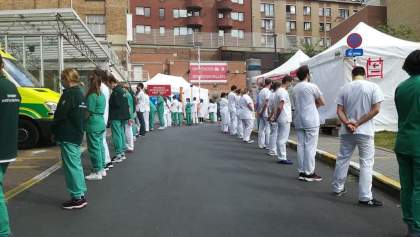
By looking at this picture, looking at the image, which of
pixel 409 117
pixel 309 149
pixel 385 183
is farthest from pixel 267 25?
pixel 409 117

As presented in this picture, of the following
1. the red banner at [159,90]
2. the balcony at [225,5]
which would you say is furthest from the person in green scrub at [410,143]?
the balcony at [225,5]

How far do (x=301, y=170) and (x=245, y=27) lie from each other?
6869 cm

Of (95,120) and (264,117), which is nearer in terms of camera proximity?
(95,120)

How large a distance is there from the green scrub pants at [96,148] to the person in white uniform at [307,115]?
11.0 feet

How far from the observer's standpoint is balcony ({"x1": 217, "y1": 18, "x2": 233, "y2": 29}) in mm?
72750

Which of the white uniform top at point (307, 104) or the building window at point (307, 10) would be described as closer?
the white uniform top at point (307, 104)

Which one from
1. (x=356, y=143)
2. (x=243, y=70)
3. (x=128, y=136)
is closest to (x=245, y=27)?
(x=243, y=70)

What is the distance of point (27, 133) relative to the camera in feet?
43.5

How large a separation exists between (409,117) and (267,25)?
7499 cm

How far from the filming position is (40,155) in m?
12.2

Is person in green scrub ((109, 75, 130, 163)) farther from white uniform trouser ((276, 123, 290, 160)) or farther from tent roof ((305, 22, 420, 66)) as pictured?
tent roof ((305, 22, 420, 66))

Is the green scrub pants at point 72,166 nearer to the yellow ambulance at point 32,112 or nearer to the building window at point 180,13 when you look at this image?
the yellow ambulance at point 32,112

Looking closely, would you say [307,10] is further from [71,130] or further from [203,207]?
[71,130]

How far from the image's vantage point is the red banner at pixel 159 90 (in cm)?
2977
